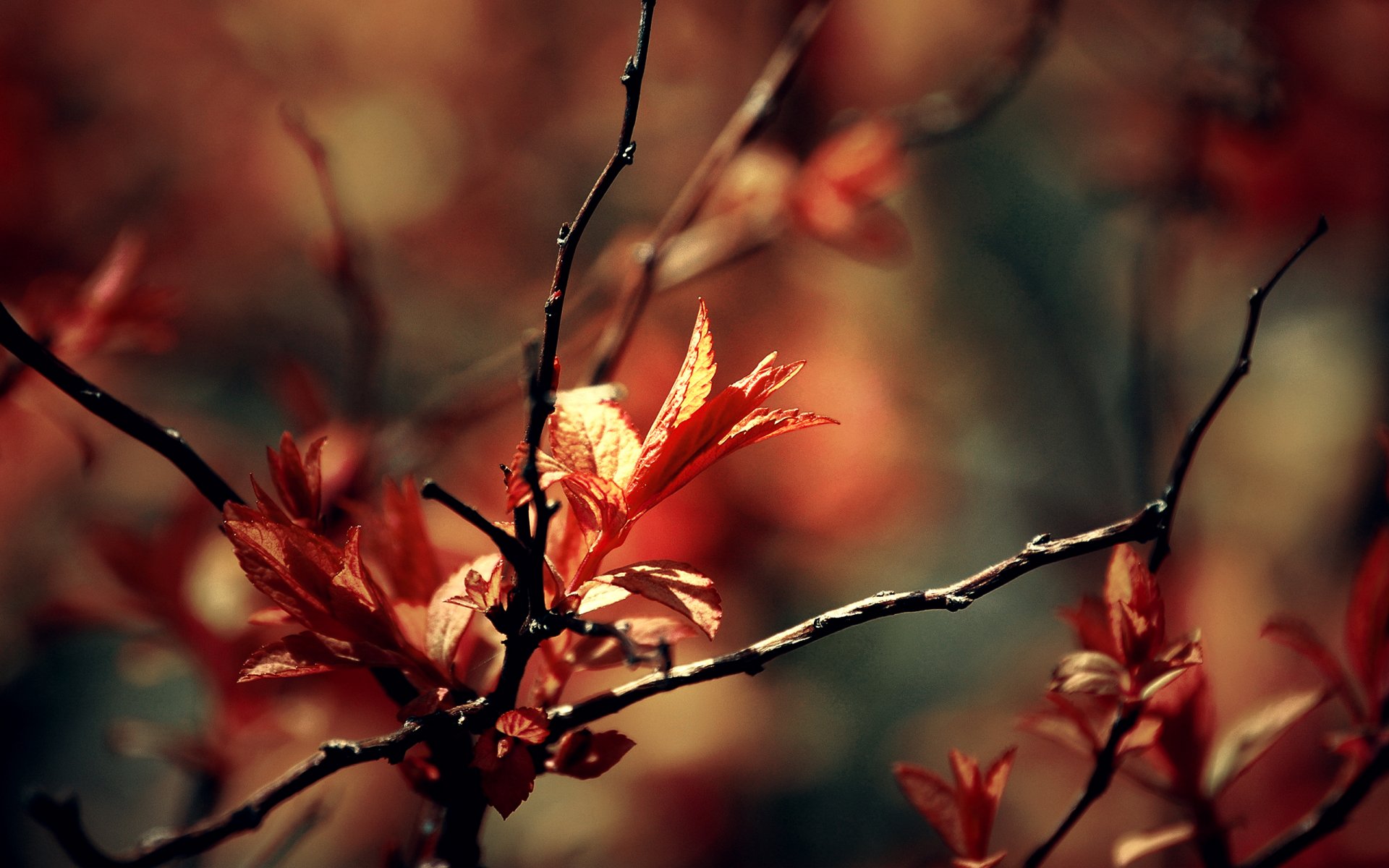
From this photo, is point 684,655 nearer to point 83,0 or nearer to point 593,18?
point 593,18

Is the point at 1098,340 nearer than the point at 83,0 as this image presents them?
No

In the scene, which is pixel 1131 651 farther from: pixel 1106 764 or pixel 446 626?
pixel 446 626

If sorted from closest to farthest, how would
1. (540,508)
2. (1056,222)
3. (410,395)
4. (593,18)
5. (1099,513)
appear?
(540,508) → (1099,513) → (593,18) → (410,395) → (1056,222)

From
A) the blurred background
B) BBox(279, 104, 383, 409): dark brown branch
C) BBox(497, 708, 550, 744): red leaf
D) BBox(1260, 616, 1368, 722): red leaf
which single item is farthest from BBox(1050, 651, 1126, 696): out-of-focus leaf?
the blurred background

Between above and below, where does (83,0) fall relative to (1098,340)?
above

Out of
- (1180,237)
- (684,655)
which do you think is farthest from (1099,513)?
(684,655)

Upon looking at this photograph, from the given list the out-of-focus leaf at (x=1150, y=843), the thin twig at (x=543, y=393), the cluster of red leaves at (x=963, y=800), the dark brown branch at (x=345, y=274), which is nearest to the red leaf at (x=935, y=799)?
the cluster of red leaves at (x=963, y=800)

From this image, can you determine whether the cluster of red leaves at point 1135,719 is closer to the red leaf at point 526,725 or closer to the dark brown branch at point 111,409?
the red leaf at point 526,725
